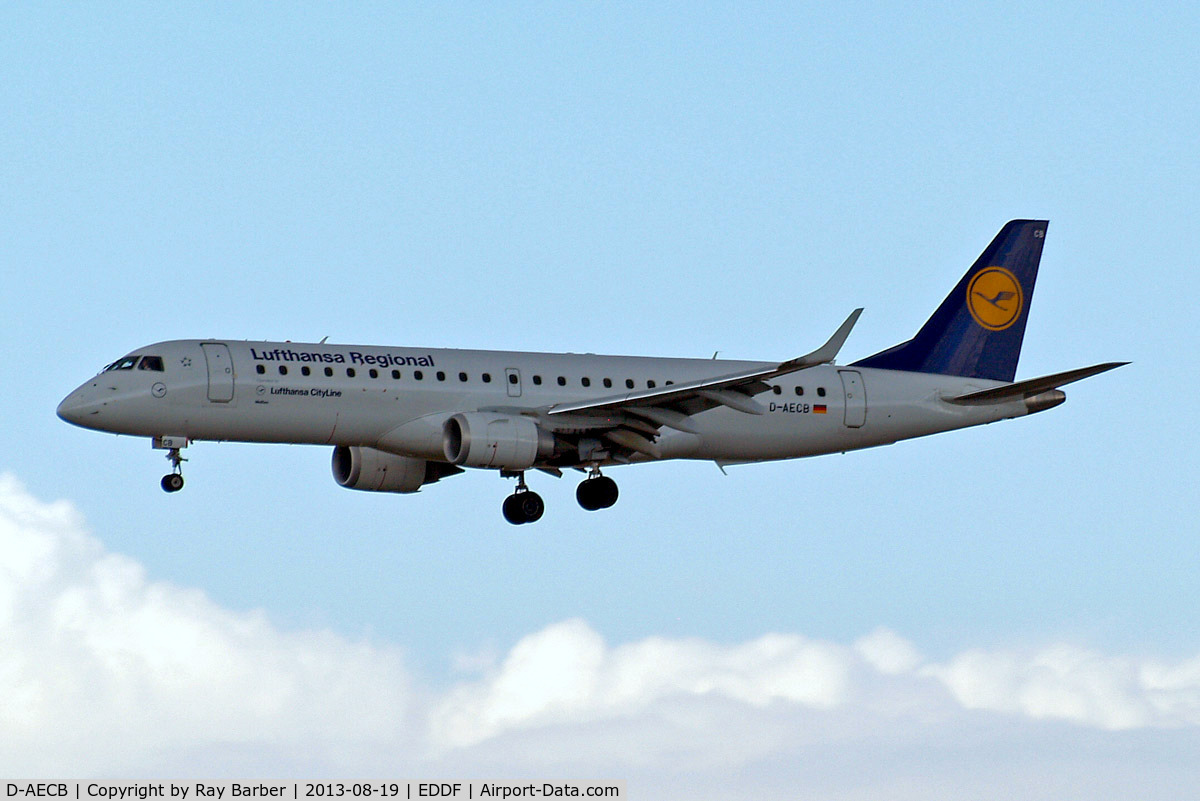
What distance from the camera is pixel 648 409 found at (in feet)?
160

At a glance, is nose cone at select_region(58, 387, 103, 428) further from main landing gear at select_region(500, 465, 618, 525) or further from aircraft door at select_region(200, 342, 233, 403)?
main landing gear at select_region(500, 465, 618, 525)

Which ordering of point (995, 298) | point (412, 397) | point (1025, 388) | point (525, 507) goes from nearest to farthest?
point (412, 397) → point (525, 507) → point (1025, 388) → point (995, 298)

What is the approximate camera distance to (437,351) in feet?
162

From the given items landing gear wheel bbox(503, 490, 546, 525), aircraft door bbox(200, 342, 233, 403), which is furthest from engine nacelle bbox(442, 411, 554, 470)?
aircraft door bbox(200, 342, 233, 403)

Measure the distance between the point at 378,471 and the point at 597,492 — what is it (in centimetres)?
569

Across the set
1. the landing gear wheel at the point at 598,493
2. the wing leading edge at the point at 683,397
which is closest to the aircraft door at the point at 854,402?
the wing leading edge at the point at 683,397

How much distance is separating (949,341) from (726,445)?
26.6ft

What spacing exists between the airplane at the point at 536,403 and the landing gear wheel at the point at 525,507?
0.13 ft

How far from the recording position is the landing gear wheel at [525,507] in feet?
167

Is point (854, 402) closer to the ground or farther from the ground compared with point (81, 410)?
farther from the ground

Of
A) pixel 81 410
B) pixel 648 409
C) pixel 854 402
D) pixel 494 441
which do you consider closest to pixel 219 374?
pixel 81 410

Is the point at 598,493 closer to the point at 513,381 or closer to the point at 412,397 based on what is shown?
the point at 513,381

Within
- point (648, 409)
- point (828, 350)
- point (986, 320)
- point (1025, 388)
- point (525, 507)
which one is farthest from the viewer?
point (986, 320)

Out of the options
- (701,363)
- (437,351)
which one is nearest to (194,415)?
(437,351)
